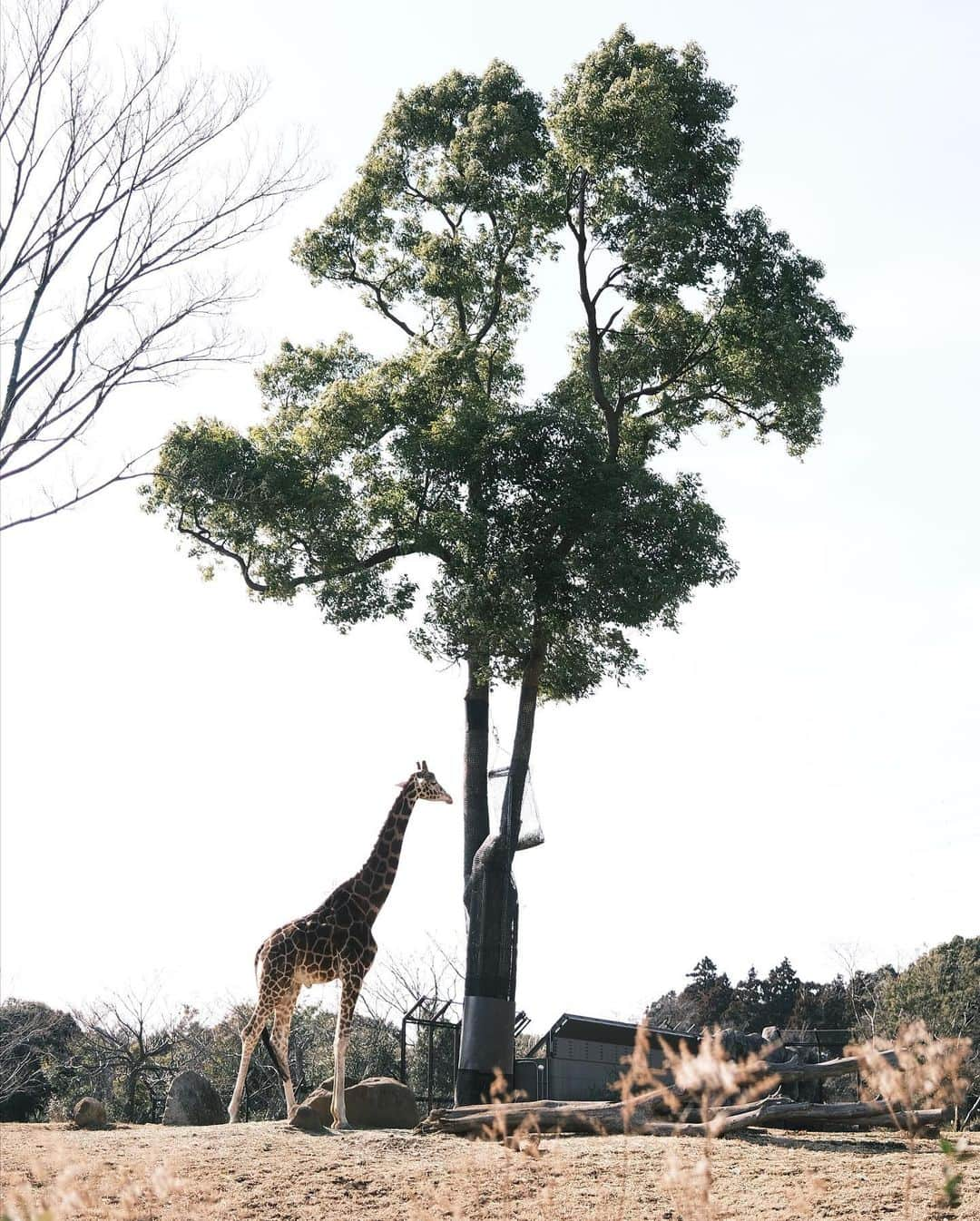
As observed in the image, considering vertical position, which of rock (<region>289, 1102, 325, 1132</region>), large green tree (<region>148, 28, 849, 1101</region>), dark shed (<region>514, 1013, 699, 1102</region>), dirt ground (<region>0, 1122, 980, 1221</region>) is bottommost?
dirt ground (<region>0, 1122, 980, 1221</region>)

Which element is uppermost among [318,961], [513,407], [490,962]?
[513,407]

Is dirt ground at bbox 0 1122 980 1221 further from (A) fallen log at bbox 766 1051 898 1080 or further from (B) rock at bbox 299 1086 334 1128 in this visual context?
(B) rock at bbox 299 1086 334 1128

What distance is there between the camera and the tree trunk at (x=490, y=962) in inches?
579

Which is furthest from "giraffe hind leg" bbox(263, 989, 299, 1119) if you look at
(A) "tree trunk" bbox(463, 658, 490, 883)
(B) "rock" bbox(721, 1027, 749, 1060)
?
(B) "rock" bbox(721, 1027, 749, 1060)

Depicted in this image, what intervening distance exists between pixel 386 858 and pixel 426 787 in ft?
3.33

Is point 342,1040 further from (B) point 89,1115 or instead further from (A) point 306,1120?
(B) point 89,1115

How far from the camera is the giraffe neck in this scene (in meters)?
12.7

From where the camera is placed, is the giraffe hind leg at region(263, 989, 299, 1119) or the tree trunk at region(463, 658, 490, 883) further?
the tree trunk at region(463, 658, 490, 883)

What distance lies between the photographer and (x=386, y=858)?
12.9 m

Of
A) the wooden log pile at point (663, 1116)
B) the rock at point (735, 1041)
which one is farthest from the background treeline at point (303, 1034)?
the wooden log pile at point (663, 1116)

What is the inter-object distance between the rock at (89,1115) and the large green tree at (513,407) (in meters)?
4.22

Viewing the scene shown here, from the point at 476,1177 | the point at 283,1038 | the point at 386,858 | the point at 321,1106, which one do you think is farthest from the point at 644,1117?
the point at 283,1038

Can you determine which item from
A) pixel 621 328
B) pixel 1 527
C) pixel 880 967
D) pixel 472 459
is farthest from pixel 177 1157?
pixel 880 967

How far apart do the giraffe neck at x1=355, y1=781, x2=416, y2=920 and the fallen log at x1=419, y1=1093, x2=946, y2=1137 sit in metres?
2.30
